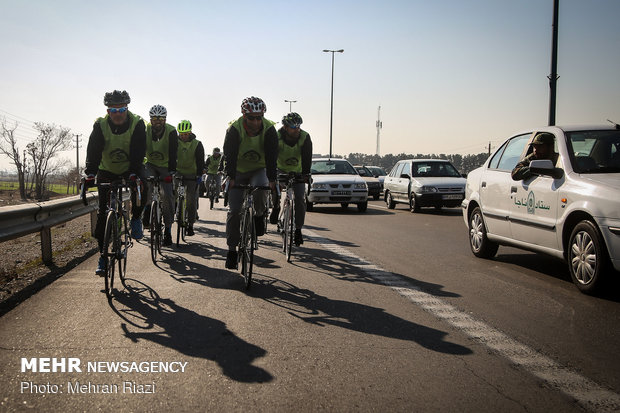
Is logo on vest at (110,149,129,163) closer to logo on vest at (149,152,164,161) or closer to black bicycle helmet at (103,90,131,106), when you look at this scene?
black bicycle helmet at (103,90,131,106)

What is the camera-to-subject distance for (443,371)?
11.9 feet

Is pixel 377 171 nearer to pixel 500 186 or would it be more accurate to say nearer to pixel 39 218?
pixel 500 186

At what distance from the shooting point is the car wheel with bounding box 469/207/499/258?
8375 millimetres

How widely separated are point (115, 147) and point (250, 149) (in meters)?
1.53

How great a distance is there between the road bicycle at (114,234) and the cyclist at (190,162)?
404 cm

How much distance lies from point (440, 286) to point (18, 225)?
4816 mm

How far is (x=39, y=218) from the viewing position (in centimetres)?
769

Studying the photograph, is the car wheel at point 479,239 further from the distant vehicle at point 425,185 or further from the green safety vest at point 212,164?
the green safety vest at point 212,164

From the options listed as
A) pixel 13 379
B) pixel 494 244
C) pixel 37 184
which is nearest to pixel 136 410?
pixel 13 379

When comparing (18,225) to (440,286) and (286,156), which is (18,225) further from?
(440,286)

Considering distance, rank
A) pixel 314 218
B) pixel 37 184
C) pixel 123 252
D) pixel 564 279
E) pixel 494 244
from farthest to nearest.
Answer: pixel 37 184 < pixel 314 218 < pixel 494 244 < pixel 564 279 < pixel 123 252

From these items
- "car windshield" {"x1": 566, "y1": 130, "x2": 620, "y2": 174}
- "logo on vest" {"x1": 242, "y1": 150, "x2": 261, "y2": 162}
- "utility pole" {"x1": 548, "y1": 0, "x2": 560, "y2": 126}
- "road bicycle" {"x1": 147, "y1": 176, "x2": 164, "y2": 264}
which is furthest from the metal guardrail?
"utility pole" {"x1": 548, "y1": 0, "x2": 560, "y2": 126}

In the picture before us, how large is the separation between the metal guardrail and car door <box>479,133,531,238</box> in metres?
5.78

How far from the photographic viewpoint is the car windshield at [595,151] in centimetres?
637
